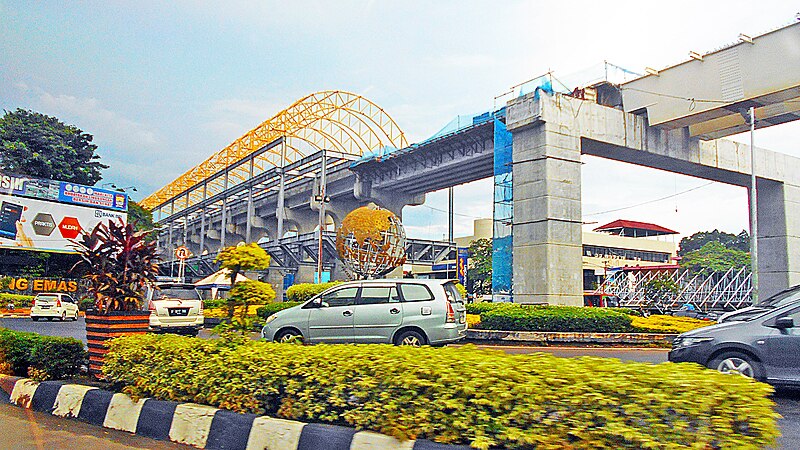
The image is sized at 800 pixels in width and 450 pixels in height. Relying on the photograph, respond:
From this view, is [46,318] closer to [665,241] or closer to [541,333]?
[541,333]

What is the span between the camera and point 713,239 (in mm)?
78250

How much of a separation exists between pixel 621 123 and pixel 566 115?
3052 mm

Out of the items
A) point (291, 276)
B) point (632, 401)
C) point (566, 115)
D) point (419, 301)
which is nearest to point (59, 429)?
point (632, 401)

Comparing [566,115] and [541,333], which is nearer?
[541,333]

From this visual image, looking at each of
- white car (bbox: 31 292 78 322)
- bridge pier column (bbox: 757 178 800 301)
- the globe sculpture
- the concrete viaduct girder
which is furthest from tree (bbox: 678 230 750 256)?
white car (bbox: 31 292 78 322)

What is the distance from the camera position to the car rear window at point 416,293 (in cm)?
1134

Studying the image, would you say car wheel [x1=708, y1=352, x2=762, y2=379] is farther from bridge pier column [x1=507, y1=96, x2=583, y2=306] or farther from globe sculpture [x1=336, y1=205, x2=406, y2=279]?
globe sculpture [x1=336, y1=205, x2=406, y2=279]

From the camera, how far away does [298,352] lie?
544 centimetres

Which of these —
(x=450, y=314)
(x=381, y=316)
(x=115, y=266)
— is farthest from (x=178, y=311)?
(x=115, y=266)

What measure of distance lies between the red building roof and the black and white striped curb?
250ft

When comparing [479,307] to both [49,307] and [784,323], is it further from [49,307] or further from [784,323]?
[49,307]

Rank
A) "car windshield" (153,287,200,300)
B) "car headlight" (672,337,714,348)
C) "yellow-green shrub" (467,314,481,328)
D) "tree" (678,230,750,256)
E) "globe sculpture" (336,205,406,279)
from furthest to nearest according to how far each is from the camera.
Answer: "tree" (678,230,750,256), "globe sculpture" (336,205,406,279), "yellow-green shrub" (467,314,481,328), "car windshield" (153,287,200,300), "car headlight" (672,337,714,348)

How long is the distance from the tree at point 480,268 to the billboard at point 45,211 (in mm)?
32436

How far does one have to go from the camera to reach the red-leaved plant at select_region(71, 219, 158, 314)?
7.56 metres
